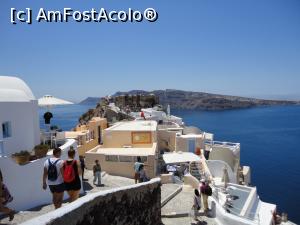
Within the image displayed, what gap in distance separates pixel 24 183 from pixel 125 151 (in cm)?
1070

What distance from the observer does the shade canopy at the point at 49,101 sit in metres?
17.5

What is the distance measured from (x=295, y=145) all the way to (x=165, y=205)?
6741 centimetres

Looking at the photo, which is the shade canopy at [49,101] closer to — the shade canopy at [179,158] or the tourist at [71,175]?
the shade canopy at [179,158]

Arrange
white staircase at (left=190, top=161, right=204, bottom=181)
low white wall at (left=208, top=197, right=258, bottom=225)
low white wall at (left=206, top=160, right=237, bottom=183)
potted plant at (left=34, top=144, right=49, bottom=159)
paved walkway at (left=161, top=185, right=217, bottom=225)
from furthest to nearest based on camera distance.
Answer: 1. low white wall at (left=206, top=160, right=237, bottom=183)
2. white staircase at (left=190, top=161, right=204, bottom=181)
3. paved walkway at (left=161, top=185, right=217, bottom=225)
4. low white wall at (left=208, top=197, right=258, bottom=225)
5. potted plant at (left=34, top=144, right=49, bottom=159)

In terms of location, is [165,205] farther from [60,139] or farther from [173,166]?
[173,166]

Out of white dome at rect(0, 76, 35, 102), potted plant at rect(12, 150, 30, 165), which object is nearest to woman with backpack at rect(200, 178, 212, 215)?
potted plant at rect(12, 150, 30, 165)

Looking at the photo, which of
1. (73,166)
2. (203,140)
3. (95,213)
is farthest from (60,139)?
(203,140)

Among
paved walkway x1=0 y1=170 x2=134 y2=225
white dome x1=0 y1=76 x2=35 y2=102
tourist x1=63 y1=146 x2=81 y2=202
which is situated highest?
white dome x1=0 y1=76 x2=35 y2=102

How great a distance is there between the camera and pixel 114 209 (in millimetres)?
7699

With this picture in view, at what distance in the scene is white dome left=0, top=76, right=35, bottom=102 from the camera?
11.9 metres

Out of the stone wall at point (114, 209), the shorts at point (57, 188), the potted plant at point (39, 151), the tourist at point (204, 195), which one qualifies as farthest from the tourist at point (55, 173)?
the tourist at point (204, 195)

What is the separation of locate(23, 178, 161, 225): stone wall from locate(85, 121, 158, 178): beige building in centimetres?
916

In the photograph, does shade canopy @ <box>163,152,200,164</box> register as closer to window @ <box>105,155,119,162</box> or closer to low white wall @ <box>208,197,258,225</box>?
window @ <box>105,155,119,162</box>

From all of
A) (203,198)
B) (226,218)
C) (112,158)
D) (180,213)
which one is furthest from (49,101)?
(226,218)
